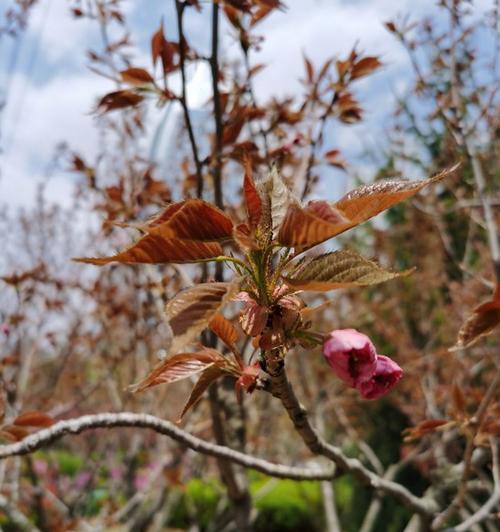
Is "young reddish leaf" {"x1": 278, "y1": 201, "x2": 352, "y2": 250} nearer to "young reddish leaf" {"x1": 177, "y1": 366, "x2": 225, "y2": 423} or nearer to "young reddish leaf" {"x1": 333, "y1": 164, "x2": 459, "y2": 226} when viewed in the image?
"young reddish leaf" {"x1": 333, "y1": 164, "x2": 459, "y2": 226}

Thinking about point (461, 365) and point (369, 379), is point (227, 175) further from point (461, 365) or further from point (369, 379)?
point (369, 379)

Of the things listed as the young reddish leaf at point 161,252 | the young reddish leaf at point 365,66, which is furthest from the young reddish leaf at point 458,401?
the young reddish leaf at point 365,66

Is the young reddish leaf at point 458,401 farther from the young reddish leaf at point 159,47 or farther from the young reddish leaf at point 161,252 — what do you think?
the young reddish leaf at point 159,47

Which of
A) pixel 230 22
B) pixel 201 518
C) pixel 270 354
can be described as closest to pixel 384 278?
pixel 270 354

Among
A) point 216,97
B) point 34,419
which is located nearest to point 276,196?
point 34,419

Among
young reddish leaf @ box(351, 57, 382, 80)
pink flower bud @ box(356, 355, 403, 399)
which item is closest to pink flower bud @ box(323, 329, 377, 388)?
pink flower bud @ box(356, 355, 403, 399)

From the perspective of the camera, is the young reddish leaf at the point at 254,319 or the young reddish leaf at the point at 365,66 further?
the young reddish leaf at the point at 365,66
